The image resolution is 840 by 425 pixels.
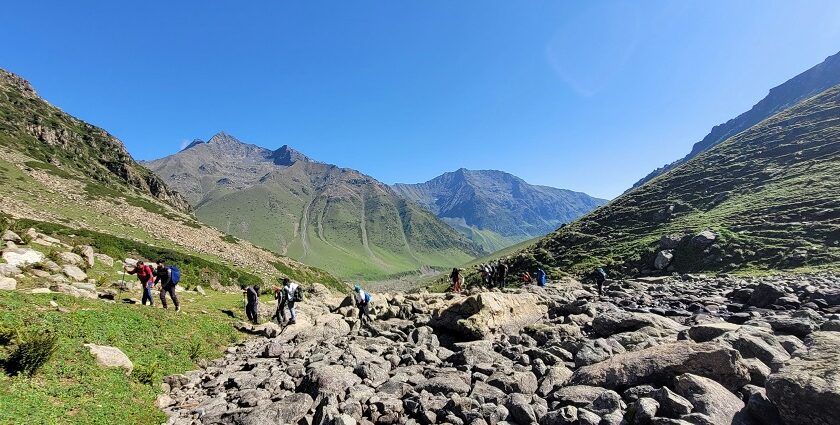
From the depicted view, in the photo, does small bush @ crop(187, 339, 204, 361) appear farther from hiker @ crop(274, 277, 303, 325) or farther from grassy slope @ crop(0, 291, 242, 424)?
hiker @ crop(274, 277, 303, 325)

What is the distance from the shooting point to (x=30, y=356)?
12359mm

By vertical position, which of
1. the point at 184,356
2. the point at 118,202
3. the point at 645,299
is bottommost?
the point at 645,299

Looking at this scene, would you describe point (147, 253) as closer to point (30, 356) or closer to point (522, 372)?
point (30, 356)

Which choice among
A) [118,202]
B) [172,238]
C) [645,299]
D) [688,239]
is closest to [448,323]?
[645,299]

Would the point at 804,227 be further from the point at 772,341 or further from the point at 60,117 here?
the point at 60,117

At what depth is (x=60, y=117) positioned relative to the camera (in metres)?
135

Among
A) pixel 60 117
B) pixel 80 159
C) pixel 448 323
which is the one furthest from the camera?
pixel 60 117

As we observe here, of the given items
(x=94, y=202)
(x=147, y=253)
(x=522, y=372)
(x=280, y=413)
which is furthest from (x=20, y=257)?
(x=94, y=202)

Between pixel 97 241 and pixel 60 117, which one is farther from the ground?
pixel 60 117

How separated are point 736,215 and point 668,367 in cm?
8107

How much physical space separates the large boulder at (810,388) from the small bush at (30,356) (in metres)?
21.1

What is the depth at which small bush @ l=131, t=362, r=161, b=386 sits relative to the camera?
49.2 ft

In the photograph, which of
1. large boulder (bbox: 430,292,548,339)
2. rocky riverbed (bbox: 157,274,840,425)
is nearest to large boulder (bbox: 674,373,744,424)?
rocky riverbed (bbox: 157,274,840,425)

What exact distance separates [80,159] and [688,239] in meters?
152
